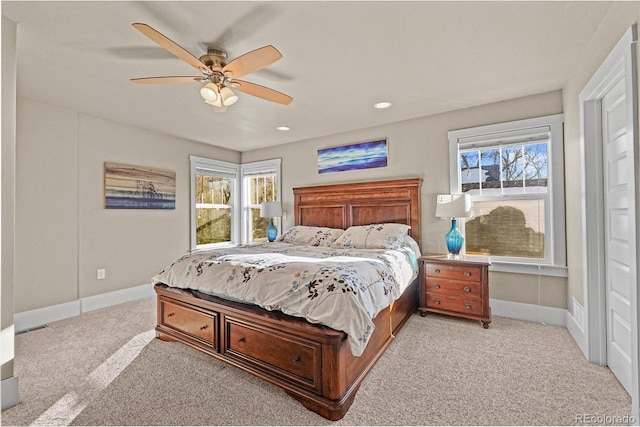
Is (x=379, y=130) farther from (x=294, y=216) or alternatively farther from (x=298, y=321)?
(x=298, y=321)

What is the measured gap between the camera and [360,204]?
4.10 meters

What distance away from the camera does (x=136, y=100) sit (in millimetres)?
3104

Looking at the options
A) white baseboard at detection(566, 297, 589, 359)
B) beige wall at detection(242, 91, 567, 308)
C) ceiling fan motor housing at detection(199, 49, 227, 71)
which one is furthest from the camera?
beige wall at detection(242, 91, 567, 308)

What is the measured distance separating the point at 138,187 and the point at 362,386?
3804 mm

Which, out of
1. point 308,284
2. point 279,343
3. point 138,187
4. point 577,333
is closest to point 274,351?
point 279,343

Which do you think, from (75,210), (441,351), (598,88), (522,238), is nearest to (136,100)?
(75,210)

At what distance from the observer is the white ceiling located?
5.84 feet

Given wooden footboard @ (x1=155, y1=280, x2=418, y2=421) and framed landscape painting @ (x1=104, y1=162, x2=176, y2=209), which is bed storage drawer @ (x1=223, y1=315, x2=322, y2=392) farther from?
framed landscape painting @ (x1=104, y1=162, x2=176, y2=209)

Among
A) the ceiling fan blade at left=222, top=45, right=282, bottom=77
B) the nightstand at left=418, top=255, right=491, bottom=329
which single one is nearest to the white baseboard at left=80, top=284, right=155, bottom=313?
the ceiling fan blade at left=222, top=45, right=282, bottom=77

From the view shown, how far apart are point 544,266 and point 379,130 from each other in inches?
98.1

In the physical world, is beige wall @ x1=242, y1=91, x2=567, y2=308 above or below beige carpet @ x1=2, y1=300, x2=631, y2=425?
above

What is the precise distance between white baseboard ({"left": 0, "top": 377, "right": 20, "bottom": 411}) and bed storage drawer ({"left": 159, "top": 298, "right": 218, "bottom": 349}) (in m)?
0.97

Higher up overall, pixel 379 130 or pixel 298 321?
pixel 379 130

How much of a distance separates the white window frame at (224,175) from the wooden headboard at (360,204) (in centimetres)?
133
